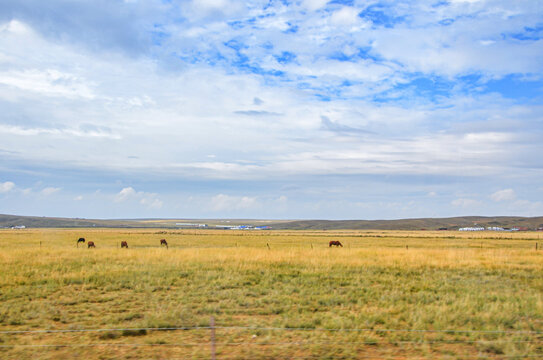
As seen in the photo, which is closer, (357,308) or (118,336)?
(118,336)

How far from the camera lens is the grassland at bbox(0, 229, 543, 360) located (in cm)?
940

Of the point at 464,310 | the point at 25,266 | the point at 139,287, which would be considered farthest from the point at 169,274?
the point at 464,310

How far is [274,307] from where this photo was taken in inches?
523

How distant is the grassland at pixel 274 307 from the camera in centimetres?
940

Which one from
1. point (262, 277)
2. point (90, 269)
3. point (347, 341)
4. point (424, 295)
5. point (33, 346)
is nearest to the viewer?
point (33, 346)

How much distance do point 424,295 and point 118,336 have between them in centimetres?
990

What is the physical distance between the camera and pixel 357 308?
43.2 feet

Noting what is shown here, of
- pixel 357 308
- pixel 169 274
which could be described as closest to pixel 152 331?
pixel 357 308

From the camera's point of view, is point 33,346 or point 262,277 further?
point 262,277

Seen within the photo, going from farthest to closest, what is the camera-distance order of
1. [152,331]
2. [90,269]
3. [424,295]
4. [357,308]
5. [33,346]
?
[90,269] → [424,295] → [357,308] → [152,331] → [33,346]

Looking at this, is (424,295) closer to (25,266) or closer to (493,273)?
(493,273)

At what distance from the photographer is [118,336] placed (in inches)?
410

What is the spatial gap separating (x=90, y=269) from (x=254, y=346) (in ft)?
41.7

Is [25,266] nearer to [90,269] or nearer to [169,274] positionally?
[90,269]
